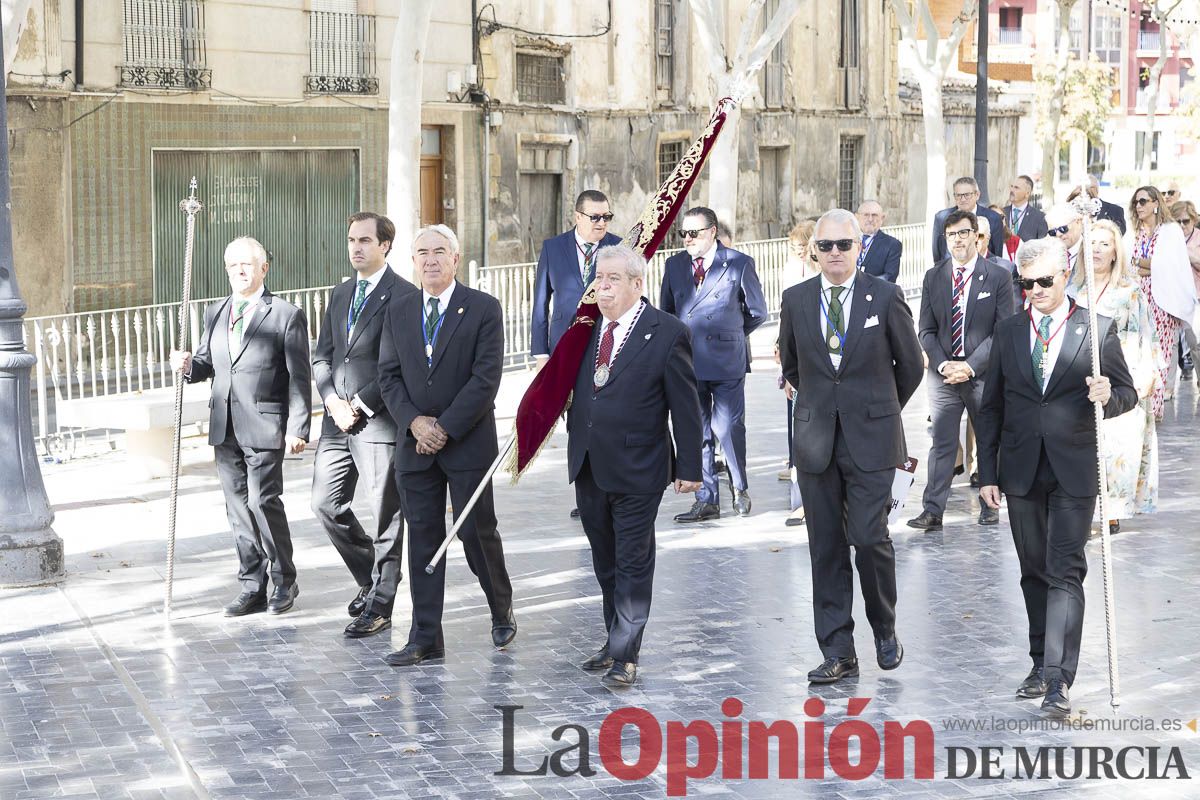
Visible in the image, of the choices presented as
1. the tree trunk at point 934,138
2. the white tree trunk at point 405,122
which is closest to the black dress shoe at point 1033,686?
the white tree trunk at point 405,122

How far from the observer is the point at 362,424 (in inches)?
342

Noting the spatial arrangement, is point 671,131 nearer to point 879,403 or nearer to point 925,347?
point 925,347

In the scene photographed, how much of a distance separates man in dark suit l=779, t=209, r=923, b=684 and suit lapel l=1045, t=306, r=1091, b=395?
2.29 feet

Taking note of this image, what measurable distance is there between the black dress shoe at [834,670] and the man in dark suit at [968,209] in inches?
213

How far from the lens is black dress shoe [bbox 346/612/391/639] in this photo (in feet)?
28.1

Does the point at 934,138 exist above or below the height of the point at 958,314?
above

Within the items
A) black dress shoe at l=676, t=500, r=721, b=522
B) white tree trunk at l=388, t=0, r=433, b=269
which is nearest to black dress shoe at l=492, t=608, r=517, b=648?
black dress shoe at l=676, t=500, r=721, b=522

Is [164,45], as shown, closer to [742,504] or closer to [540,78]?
[540,78]

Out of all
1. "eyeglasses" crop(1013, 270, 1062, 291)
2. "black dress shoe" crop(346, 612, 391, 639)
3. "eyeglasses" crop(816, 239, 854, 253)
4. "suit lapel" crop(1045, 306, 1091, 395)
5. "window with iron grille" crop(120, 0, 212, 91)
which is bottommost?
"black dress shoe" crop(346, 612, 391, 639)

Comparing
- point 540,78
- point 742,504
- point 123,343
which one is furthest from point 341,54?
point 742,504

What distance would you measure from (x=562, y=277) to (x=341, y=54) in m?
14.3

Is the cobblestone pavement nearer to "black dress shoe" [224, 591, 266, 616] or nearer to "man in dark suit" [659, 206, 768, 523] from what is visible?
"black dress shoe" [224, 591, 266, 616]

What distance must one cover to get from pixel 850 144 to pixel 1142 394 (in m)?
33.9

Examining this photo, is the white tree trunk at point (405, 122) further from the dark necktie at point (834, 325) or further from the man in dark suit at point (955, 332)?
the dark necktie at point (834, 325)
